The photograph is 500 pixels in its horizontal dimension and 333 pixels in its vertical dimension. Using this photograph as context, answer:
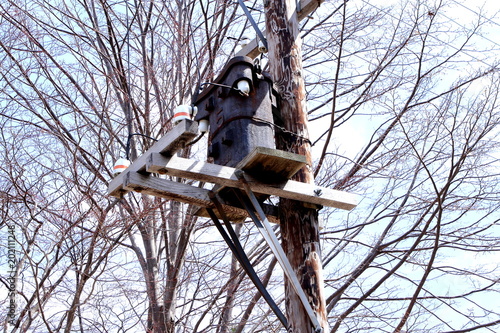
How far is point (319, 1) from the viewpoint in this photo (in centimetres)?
452

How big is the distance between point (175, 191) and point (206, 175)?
0.36 metres

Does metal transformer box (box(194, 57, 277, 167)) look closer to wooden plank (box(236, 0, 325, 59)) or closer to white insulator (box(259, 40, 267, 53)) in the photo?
white insulator (box(259, 40, 267, 53))

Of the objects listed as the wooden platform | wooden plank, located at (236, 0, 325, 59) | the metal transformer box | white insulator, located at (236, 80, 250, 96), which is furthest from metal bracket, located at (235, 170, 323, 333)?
wooden plank, located at (236, 0, 325, 59)

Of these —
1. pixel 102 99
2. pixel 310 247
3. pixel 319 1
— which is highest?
pixel 102 99

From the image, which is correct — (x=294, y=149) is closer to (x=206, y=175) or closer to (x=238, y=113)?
(x=238, y=113)

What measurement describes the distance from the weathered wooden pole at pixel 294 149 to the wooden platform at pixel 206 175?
7.4 inches

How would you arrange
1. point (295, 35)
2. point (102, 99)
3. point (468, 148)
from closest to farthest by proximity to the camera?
point (295, 35) < point (468, 148) < point (102, 99)

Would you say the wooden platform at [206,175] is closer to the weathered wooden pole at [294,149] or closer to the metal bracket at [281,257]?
the metal bracket at [281,257]

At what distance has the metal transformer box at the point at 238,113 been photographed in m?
3.51

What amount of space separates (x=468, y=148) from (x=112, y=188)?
10.5 feet

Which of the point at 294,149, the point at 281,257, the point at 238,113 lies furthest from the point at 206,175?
the point at 294,149

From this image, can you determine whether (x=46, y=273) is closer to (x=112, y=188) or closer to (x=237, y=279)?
(x=237, y=279)

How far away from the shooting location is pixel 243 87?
3557 mm

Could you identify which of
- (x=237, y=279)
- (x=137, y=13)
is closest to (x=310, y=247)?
(x=237, y=279)
